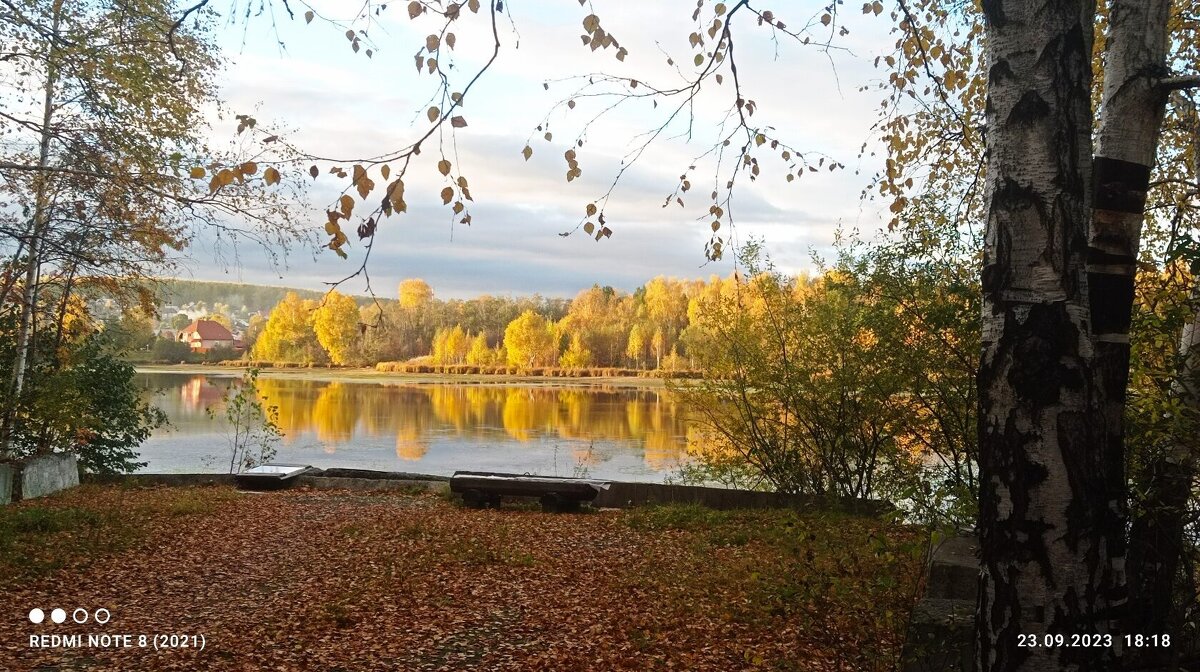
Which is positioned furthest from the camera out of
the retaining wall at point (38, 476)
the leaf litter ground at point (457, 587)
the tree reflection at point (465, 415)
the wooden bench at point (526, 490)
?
the tree reflection at point (465, 415)

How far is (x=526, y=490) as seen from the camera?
917cm

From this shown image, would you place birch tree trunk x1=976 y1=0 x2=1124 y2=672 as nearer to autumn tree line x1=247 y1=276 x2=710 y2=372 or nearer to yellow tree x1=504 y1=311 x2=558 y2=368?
autumn tree line x1=247 y1=276 x2=710 y2=372

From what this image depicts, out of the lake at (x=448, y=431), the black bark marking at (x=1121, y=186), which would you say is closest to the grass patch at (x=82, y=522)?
the lake at (x=448, y=431)

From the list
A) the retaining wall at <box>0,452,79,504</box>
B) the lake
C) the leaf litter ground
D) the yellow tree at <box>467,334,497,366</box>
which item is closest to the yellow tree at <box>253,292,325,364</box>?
the lake

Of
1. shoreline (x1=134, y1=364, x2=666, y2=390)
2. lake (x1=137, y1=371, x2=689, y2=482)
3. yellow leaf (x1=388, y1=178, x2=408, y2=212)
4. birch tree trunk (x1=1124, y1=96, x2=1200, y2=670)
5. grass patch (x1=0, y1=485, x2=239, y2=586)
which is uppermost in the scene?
yellow leaf (x1=388, y1=178, x2=408, y2=212)

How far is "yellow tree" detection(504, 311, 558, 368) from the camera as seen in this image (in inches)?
2302

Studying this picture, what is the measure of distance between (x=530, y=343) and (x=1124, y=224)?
5708cm

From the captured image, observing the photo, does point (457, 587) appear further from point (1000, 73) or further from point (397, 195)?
point (1000, 73)

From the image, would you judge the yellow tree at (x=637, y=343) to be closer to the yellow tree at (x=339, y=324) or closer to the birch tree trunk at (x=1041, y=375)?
the yellow tree at (x=339, y=324)

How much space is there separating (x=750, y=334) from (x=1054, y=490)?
8.29 metres

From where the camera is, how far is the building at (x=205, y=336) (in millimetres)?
53656

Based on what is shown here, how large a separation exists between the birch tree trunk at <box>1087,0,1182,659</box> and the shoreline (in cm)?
4104

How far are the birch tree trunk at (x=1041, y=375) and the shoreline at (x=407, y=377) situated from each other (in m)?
41.9

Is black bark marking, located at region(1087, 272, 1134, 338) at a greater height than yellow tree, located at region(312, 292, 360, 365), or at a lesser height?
lesser
